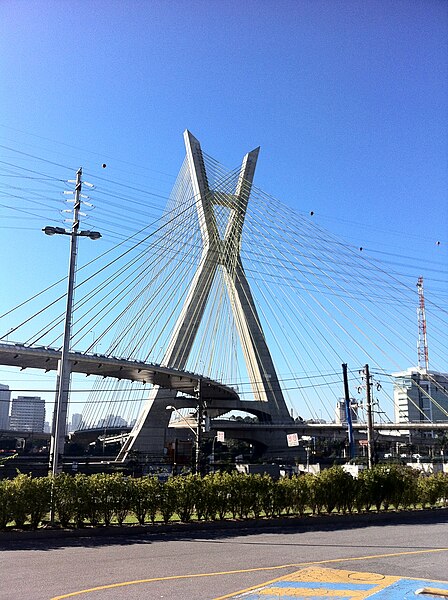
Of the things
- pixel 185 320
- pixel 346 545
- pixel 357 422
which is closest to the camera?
pixel 346 545

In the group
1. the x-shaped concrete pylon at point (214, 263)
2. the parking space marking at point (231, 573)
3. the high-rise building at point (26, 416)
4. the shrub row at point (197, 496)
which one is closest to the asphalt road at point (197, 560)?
the parking space marking at point (231, 573)

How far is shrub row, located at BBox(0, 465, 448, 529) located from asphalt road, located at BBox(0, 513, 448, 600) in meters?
0.99

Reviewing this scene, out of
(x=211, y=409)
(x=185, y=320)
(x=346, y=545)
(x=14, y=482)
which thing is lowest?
(x=346, y=545)

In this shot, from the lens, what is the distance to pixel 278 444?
74188 mm

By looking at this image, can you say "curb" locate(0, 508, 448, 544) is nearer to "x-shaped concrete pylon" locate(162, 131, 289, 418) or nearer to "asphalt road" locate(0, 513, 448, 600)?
"asphalt road" locate(0, 513, 448, 600)

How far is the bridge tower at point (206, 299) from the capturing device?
161ft

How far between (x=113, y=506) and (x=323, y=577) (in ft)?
23.3

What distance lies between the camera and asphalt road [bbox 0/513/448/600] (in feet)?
28.9

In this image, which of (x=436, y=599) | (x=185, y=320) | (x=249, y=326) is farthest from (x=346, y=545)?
(x=249, y=326)

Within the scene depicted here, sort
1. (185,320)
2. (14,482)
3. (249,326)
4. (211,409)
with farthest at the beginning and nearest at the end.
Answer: (211,409)
(249,326)
(185,320)
(14,482)

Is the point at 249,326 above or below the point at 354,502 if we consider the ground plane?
above

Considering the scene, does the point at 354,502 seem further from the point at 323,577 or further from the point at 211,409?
the point at 211,409

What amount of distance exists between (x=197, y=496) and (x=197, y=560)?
4.84 meters

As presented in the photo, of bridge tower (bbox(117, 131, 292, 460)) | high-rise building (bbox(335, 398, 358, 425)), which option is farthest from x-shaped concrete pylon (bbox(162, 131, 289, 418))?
high-rise building (bbox(335, 398, 358, 425))
